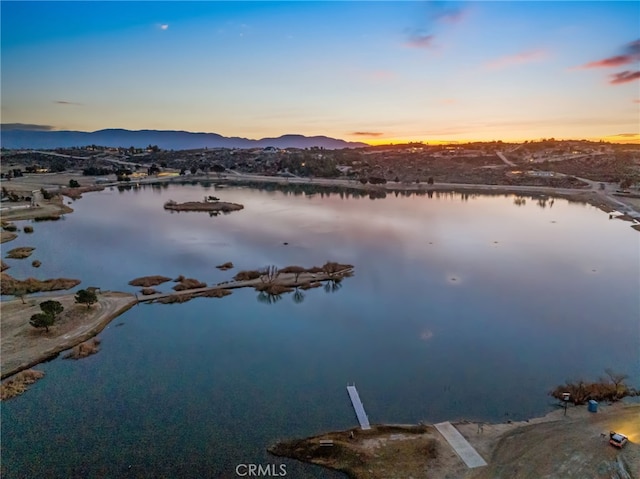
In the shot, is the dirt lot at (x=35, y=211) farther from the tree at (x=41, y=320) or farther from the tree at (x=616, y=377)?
the tree at (x=616, y=377)

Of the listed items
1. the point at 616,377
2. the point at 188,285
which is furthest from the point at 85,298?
the point at 616,377

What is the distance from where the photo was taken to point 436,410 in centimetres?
1684

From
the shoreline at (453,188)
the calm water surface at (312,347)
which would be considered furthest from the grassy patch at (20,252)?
the shoreline at (453,188)

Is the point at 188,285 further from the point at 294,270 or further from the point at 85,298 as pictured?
the point at 294,270

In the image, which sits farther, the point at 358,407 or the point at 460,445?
the point at 358,407

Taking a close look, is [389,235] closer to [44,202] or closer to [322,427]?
[322,427]

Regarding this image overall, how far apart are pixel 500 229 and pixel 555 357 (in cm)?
3051

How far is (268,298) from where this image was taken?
95.3ft

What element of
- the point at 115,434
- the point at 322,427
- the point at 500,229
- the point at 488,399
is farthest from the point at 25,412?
the point at 500,229

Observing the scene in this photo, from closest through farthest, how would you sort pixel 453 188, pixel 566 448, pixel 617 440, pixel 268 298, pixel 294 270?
1. pixel 617 440
2. pixel 566 448
3. pixel 268 298
4. pixel 294 270
5. pixel 453 188

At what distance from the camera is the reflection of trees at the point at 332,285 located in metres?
30.2

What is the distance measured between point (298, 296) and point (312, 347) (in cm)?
751

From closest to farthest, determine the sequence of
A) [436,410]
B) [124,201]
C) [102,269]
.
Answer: [436,410]
[102,269]
[124,201]

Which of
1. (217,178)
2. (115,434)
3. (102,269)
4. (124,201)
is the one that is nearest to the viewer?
(115,434)
